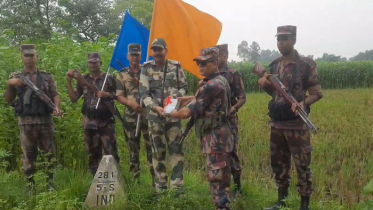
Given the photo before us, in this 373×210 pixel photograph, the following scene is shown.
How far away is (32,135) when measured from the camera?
480 centimetres

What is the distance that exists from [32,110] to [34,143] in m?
0.44

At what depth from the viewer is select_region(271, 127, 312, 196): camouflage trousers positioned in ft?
14.0

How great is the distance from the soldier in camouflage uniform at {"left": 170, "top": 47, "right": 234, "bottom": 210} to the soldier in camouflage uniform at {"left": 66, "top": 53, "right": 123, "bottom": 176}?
4.77 feet

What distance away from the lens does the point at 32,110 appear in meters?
4.73

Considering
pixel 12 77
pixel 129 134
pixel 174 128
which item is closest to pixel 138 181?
pixel 129 134

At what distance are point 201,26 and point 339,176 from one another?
10.4 feet

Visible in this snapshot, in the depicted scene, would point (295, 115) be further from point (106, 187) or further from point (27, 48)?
point (27, 48)

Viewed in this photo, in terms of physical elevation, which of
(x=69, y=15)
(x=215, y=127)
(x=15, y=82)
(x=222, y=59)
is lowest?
(x=215, y=127)

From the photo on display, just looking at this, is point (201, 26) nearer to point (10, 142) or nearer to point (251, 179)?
point (251, 179)

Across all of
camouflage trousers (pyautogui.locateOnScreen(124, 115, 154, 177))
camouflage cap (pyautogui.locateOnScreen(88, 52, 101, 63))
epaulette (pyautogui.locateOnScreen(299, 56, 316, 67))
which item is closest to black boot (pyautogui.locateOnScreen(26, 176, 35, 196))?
camouflage trousers (pyautogui.locateOnScreen(124, 115, 154, 177))

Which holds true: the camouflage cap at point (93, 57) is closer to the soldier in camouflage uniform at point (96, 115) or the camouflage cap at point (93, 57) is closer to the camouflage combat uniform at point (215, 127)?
the soldier in camouflage uniform at point (96, 115)

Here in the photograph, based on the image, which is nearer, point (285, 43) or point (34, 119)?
point (285, 43)

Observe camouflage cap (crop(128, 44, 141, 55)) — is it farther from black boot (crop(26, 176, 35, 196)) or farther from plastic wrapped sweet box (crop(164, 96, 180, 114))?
black boot (crop(26, 176, 35, 196))

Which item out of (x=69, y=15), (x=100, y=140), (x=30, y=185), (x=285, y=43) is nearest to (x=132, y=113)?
(x=100, y=140)
